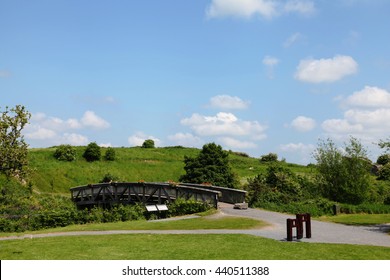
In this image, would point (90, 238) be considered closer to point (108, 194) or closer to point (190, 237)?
point (190, 237)

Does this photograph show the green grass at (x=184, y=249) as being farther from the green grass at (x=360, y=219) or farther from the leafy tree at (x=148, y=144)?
the leafy tree at (x=148, y=144)

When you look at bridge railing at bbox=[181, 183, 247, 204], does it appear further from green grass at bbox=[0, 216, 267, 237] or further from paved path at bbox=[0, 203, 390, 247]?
green grass at bbox=[0, 216, 267, 237]

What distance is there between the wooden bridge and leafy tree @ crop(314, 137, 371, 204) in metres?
10.2

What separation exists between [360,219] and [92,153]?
52.4 metres

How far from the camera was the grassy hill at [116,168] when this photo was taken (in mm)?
60156

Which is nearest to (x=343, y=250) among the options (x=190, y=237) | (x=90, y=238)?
(x=190, y=237)

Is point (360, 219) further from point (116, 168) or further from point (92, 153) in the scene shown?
point (92, 153)

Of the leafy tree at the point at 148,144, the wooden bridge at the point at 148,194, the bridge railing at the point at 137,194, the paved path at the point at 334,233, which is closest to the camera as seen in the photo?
the paved path at the point at 334,233

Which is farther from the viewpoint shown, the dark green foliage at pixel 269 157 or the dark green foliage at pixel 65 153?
the dark green foliage at pixel 269 157

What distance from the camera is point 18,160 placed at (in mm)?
40625

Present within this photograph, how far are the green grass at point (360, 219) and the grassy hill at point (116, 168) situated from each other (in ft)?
85.2

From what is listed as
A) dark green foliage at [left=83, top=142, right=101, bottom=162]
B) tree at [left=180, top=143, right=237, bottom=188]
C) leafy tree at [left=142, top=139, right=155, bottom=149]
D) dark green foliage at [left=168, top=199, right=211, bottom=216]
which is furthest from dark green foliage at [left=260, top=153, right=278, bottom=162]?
dark green foliage at [left=168, top=199, right=211, bottom=216]

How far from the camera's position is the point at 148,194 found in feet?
130

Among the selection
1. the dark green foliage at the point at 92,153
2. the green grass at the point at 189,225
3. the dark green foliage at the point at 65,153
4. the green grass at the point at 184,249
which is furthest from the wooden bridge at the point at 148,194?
the dark green foliage at the point at 92,153
